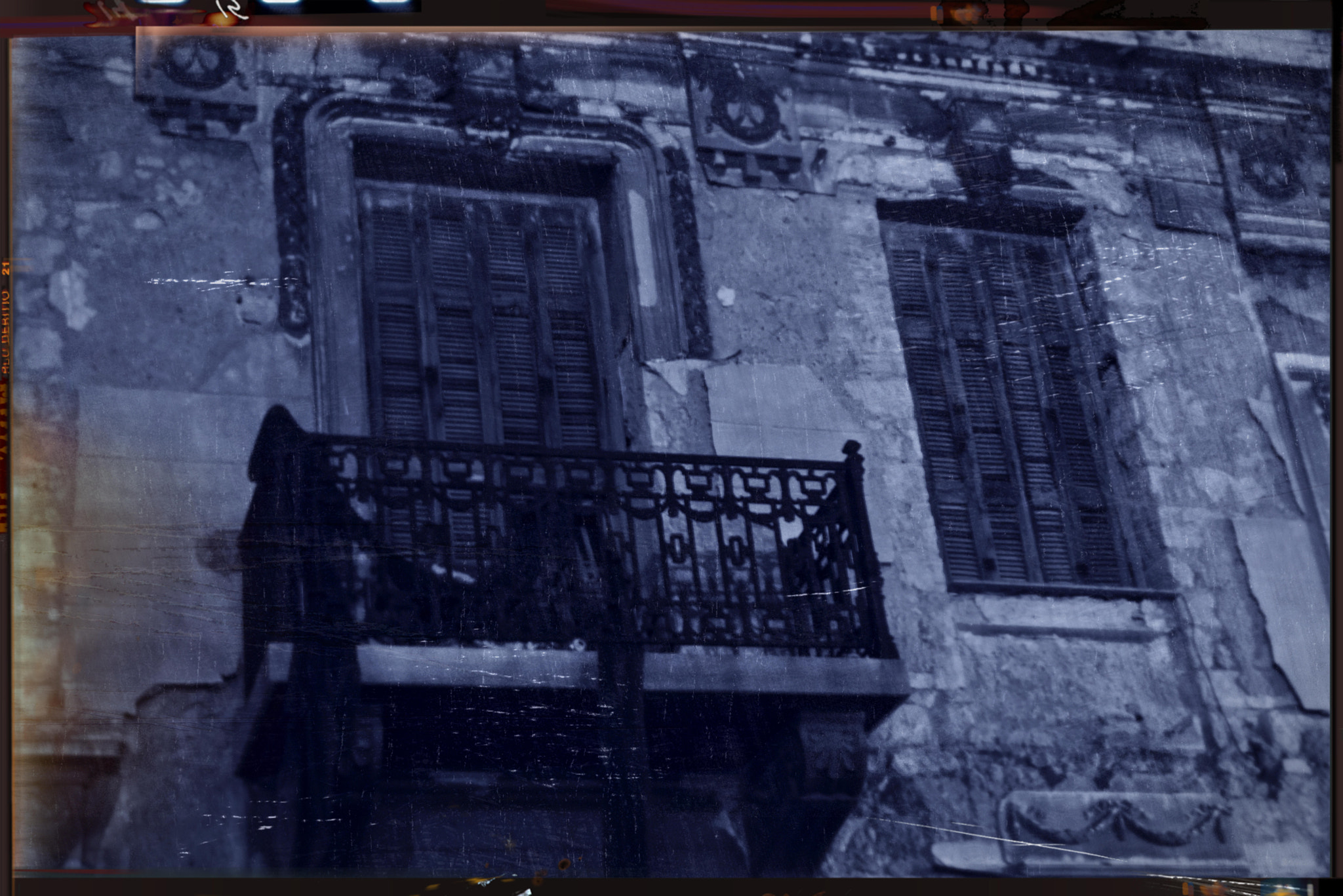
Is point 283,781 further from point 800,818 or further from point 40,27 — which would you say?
point 40,27

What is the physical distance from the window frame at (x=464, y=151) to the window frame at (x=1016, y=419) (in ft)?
2.74

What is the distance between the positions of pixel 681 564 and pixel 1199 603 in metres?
1.80

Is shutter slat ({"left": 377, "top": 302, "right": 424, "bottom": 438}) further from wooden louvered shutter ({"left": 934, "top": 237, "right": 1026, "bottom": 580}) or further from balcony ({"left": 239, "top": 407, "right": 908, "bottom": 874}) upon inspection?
wooden louvered shutter ({"left": 934, "top": 237, "right": 1026, "bottom": 580})

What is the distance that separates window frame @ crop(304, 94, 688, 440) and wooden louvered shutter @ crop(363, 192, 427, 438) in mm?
44

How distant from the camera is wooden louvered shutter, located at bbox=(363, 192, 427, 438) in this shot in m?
5.70

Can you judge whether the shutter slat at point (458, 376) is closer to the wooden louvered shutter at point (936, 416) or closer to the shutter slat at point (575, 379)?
the shutter slat at point (575, 379)

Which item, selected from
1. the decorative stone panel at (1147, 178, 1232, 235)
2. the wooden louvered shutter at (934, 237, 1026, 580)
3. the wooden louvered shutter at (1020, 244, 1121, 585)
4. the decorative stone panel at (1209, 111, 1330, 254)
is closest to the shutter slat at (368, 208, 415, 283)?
the wooden louvered shutter at (934, 237, 1026, 580)

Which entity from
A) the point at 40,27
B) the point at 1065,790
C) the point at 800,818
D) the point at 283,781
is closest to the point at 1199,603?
the point at 1065,790

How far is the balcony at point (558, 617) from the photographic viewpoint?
545cm

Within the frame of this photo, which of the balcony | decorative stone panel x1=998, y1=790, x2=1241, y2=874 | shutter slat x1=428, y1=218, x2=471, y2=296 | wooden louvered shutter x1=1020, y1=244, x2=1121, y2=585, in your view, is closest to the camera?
the balcony

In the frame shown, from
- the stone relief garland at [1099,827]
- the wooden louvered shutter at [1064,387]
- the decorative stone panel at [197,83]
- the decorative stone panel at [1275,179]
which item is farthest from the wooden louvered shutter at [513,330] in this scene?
the decorative stone panel at [1275,179]

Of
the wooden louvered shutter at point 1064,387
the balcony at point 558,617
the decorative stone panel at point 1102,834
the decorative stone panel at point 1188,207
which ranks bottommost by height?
the decorative stone panel at point 1102,834

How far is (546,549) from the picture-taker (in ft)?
18.3

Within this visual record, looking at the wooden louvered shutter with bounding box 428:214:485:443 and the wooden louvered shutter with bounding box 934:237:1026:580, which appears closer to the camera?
the wooden louvered shutter with bounding box 428:214:485:443
